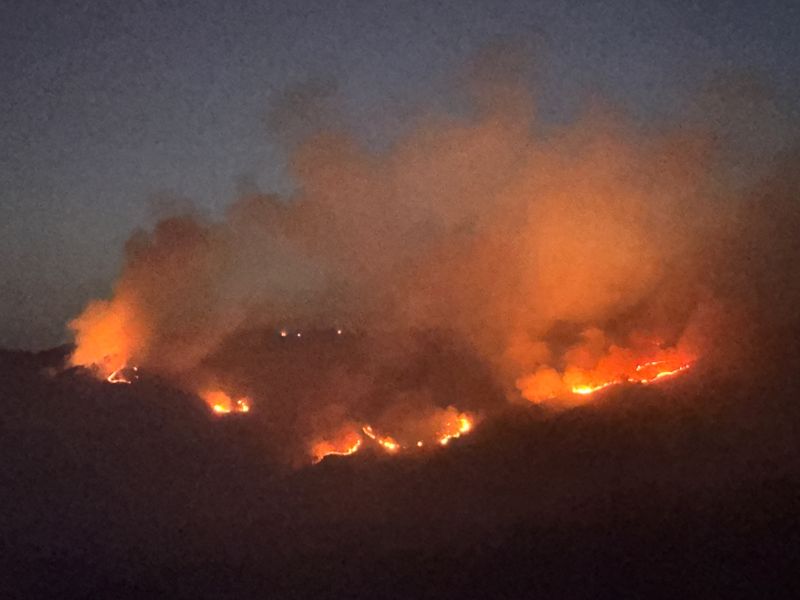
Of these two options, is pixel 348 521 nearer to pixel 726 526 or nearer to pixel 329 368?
pixel 726 526

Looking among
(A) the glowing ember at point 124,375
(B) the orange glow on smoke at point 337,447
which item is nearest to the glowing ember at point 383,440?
(B) the orange glow on smoke at point 337,447

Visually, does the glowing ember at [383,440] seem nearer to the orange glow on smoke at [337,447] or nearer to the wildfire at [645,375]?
the orange glow on smoke at [337,447]

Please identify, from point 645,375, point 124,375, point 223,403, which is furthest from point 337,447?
point 124,375

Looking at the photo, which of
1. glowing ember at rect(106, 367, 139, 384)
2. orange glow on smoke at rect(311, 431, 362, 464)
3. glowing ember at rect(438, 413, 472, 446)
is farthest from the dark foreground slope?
glowing ember at rect(106, 367, 139, 384)

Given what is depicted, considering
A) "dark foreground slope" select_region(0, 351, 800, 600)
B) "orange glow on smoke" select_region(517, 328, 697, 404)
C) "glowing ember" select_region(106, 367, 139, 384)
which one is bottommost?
"dark foreground slope" select_region(0, 351, 800, 600)

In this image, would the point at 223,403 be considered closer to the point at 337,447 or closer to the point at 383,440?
the point at 337,447

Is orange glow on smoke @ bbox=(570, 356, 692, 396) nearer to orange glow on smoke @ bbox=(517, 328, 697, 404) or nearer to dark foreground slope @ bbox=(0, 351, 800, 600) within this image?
orange glow on smoke @ bbox=(517, 328, 697, 404)
